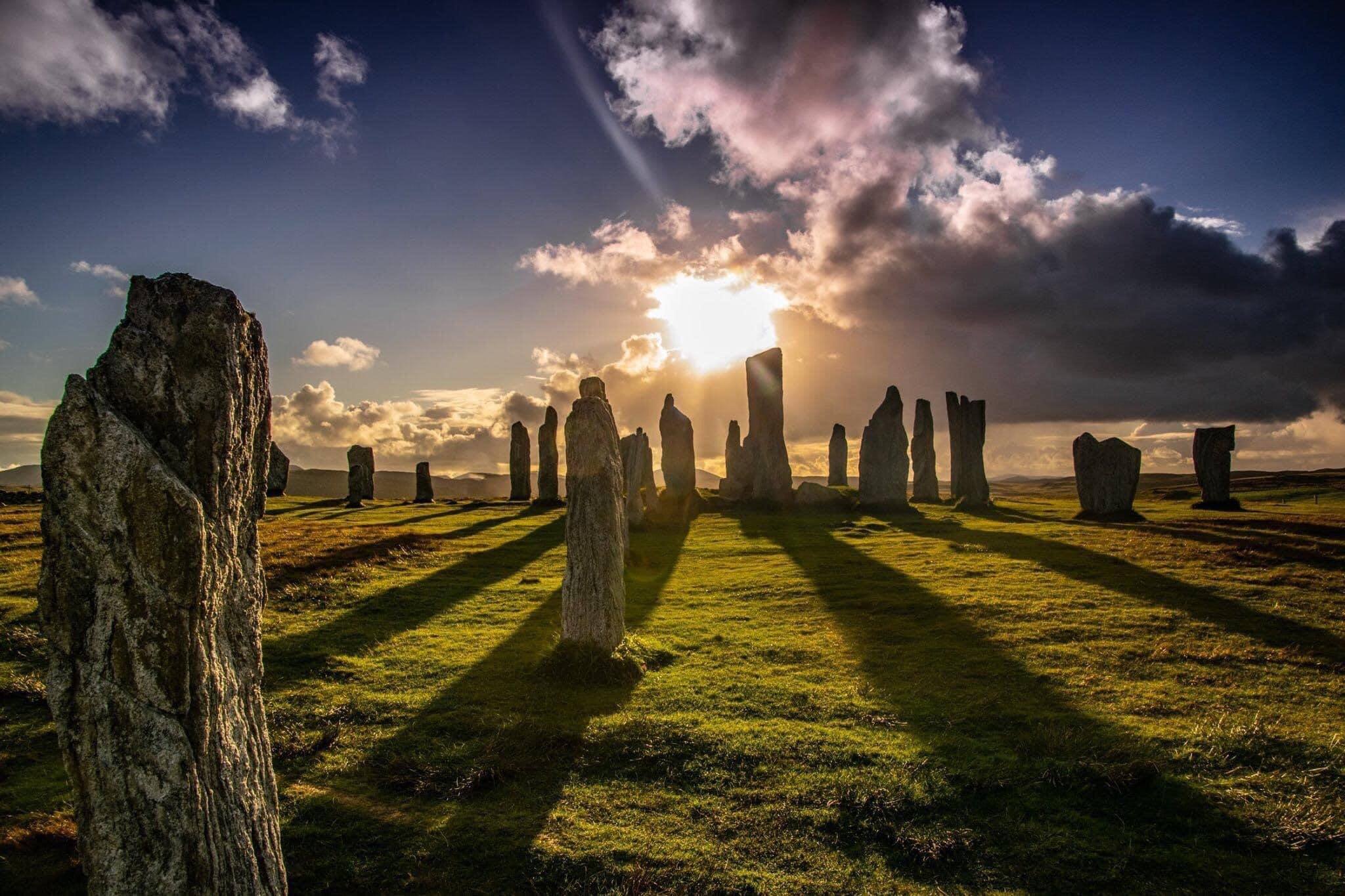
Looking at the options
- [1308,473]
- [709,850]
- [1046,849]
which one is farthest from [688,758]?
[1308,473]

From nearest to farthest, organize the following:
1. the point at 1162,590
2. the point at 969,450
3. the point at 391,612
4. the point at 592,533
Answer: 1. the point at 592,533
2. the point at 391,612
3. the point at 1162,590
4. the point at 969,450

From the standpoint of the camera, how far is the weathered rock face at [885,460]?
36562 mm

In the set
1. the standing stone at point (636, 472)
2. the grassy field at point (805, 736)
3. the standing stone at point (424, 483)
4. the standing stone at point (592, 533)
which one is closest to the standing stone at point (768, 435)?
the standing stone at point (636, 472)

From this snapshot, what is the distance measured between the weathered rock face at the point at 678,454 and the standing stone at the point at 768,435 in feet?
11.7

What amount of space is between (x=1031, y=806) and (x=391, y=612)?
515 inches

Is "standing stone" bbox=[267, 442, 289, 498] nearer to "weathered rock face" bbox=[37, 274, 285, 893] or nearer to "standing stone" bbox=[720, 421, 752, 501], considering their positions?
"standing stone" bbox=[720, 421, 752, 501]

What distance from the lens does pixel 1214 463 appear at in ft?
105

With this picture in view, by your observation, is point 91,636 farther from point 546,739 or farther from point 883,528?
point 883,528

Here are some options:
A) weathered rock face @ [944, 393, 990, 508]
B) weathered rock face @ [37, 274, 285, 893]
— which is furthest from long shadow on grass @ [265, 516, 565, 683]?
weathered rock face @ [944, 393, 990, 508]

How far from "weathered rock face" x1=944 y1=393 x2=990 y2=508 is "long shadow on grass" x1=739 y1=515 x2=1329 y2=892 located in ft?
99.0

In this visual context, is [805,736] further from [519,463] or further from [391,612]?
[519,463]

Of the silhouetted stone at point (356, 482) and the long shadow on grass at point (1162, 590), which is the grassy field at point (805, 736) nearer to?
the long shadow on grass at point (1162, 590)

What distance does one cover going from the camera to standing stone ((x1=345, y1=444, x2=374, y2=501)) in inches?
1624

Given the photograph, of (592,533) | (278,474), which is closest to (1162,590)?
(592,533)
